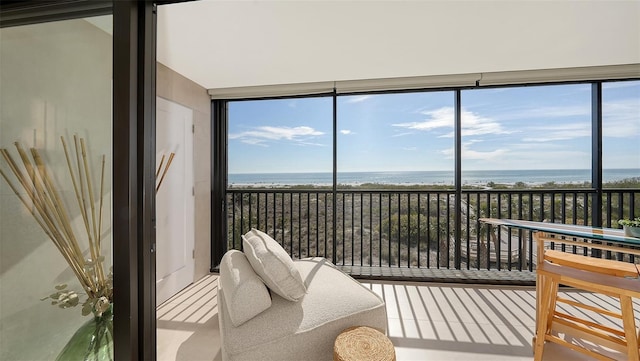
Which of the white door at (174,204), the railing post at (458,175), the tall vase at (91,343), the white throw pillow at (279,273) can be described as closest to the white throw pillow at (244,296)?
the white throw pillow at (279,273)

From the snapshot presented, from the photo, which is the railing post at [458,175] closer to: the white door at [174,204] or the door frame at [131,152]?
the door frame at [131,152]

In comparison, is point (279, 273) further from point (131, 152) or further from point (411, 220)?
point (411, 220)

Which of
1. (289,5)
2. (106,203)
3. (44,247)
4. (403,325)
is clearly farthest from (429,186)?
(44,247)

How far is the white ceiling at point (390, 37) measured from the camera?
5.51 feet

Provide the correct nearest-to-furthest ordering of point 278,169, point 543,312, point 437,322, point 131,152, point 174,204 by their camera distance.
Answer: point 131,152 < point 543,312 < point 437,322 < point 174,204 < point 278,169

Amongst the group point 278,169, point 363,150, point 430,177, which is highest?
point 363,150

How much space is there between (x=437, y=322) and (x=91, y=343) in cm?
231

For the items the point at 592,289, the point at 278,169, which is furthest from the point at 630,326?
the point at 278,169

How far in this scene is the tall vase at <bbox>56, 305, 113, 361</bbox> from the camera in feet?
3.72

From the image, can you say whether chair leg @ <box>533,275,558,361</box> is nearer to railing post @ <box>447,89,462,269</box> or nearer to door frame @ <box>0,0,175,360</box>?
railing post @ <box>447,89,462,269</box>

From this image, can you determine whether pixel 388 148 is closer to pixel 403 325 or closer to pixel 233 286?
pixel 403 325

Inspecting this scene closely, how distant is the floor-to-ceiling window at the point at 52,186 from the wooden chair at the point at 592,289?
2337 millimetres

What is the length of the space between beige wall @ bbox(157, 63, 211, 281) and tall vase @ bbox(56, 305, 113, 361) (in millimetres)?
1897

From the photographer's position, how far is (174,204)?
2.68 m
